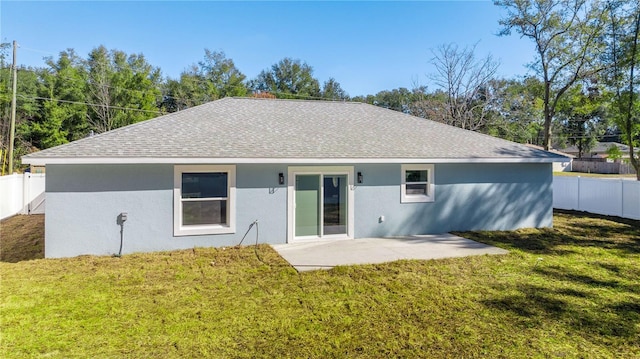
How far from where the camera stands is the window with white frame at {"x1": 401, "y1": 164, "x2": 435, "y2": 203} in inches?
391

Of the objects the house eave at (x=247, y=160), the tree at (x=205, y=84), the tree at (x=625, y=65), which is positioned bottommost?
the house eave at (x=247, y=160)

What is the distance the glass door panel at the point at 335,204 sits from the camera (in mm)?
9320

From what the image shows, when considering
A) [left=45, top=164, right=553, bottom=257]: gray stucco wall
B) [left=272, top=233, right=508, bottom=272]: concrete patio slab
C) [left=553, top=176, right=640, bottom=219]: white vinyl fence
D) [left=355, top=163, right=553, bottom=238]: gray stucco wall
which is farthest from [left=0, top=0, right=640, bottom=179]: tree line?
[left=272, top=233, right=508, bottom=272]: concrete patio slab

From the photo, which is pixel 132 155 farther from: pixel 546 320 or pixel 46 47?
pixel 46 47

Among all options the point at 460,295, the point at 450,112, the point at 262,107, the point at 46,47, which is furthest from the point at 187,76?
the point at 460,295

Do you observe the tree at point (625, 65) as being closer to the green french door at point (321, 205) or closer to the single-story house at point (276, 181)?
the single-story house at point (276, 181)

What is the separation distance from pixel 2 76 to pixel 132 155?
28.8m

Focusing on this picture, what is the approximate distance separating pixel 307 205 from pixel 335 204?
0.78 m

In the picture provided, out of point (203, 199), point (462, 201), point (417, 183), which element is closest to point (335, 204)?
point (417, 183)

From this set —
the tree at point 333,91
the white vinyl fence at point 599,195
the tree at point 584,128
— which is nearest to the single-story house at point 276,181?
the white vinyl fence at point 599,195

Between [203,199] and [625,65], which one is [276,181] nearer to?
[203,199]

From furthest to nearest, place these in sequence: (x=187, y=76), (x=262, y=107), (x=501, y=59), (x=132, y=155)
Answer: (x=187, y=76) < (x=501, y=59) < (x=262, y=107) < (x=132, y=155)

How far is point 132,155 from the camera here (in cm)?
741

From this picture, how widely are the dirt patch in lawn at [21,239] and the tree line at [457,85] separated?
626 inches
